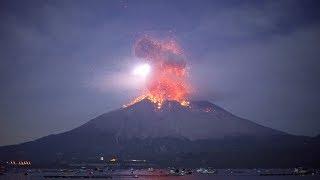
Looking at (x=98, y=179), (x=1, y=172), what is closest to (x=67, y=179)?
(x=98, y=179)

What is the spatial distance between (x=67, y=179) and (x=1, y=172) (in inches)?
1969

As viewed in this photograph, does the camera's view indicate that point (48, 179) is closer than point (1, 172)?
Yes

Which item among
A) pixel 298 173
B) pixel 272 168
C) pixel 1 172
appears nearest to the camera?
pixel 298 173

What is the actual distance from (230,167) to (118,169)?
1703 inches

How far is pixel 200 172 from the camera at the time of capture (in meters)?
176

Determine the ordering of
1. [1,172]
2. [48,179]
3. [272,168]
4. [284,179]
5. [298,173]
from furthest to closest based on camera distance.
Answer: [272,168] → [1,172] → [298,173] → [48,179] → [284,179]

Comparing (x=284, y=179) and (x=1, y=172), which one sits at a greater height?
(x=1, y=172)

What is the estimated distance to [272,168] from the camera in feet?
636

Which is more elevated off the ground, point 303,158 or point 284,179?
point 303,158

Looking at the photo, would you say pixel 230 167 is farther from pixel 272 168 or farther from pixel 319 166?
pixel 319 166

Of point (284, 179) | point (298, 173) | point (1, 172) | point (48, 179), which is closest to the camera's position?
point (284, 179)

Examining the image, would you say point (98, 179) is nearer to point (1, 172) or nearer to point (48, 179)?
point (48, 179)

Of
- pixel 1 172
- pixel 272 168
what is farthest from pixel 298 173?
pixel 1 172

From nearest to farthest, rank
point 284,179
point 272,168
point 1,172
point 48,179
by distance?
point 284,179 → point 48,179 → point 1,172 → point 272,168
